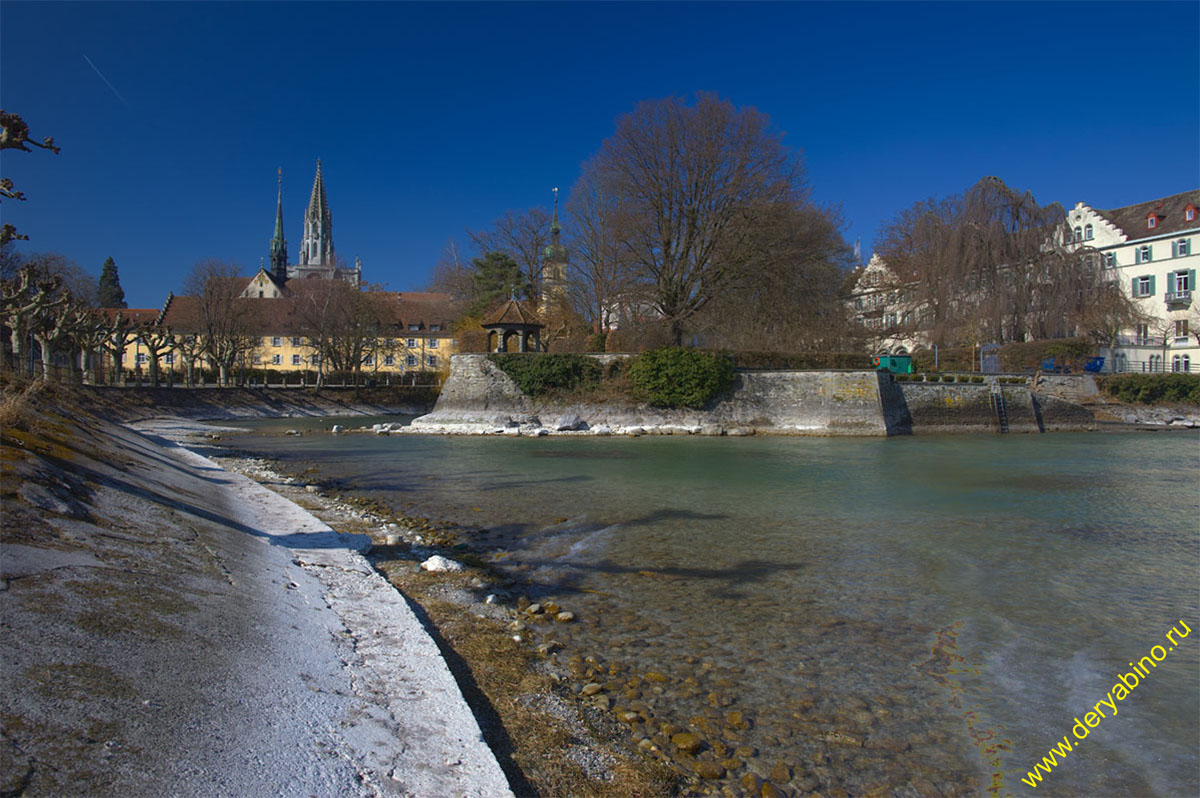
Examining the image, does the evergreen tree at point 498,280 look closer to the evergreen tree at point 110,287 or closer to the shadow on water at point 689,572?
the shadow on water at point 689,572

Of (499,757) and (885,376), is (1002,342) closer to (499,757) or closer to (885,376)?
(885,376)

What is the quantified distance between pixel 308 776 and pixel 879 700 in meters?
3.62

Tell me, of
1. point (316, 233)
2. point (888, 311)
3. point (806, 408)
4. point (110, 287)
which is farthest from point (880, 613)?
point (316, 233)

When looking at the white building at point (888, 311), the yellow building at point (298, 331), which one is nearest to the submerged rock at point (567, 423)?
the white building at point (888, 311)

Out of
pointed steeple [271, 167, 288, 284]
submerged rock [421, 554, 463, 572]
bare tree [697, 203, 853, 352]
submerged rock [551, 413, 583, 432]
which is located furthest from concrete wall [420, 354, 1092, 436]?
pointed steeple [271, 167, 288, 284]

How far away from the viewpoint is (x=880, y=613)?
21.2 ft

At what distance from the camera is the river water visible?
4148mm

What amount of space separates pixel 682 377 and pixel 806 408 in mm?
5888

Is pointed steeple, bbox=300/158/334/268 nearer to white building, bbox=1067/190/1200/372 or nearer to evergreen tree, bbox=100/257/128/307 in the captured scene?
evergreen tree, bbox=100/257/128/307

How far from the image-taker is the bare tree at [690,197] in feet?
112

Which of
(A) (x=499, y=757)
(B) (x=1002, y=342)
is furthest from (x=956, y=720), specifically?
(B) (x=1002, y=342)

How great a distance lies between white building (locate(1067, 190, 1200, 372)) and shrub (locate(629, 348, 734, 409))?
26.2 meters

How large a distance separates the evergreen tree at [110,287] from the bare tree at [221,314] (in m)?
42.6

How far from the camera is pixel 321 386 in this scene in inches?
1994
